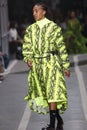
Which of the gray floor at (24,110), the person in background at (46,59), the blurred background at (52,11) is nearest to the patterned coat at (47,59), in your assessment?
the person in background at (46,59)

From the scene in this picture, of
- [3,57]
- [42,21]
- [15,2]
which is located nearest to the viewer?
[42,21]

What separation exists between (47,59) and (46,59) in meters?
0.02

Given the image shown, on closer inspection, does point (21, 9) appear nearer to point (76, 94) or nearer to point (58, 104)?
point (76, 94)

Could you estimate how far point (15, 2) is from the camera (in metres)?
33.2

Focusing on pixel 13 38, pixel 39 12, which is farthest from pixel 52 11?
pixel 39 12

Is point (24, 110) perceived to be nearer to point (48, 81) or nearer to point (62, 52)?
point (48, 81)

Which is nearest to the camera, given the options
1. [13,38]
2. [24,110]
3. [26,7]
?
[24,110]

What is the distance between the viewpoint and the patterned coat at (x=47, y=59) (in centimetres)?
963

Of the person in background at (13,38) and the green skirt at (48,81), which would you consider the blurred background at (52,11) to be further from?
the green skirt at (48,81)

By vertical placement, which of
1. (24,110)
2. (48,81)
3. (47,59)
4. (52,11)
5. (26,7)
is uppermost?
(26,7)

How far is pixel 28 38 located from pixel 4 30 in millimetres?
12011

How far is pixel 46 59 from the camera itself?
9648 mm

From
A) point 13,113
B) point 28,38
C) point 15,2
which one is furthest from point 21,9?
A: point 28,38

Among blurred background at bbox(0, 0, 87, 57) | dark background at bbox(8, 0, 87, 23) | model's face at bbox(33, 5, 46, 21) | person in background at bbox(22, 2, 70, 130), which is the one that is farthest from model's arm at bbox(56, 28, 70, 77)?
dark background at bbox(8, 0, 87, 23)
